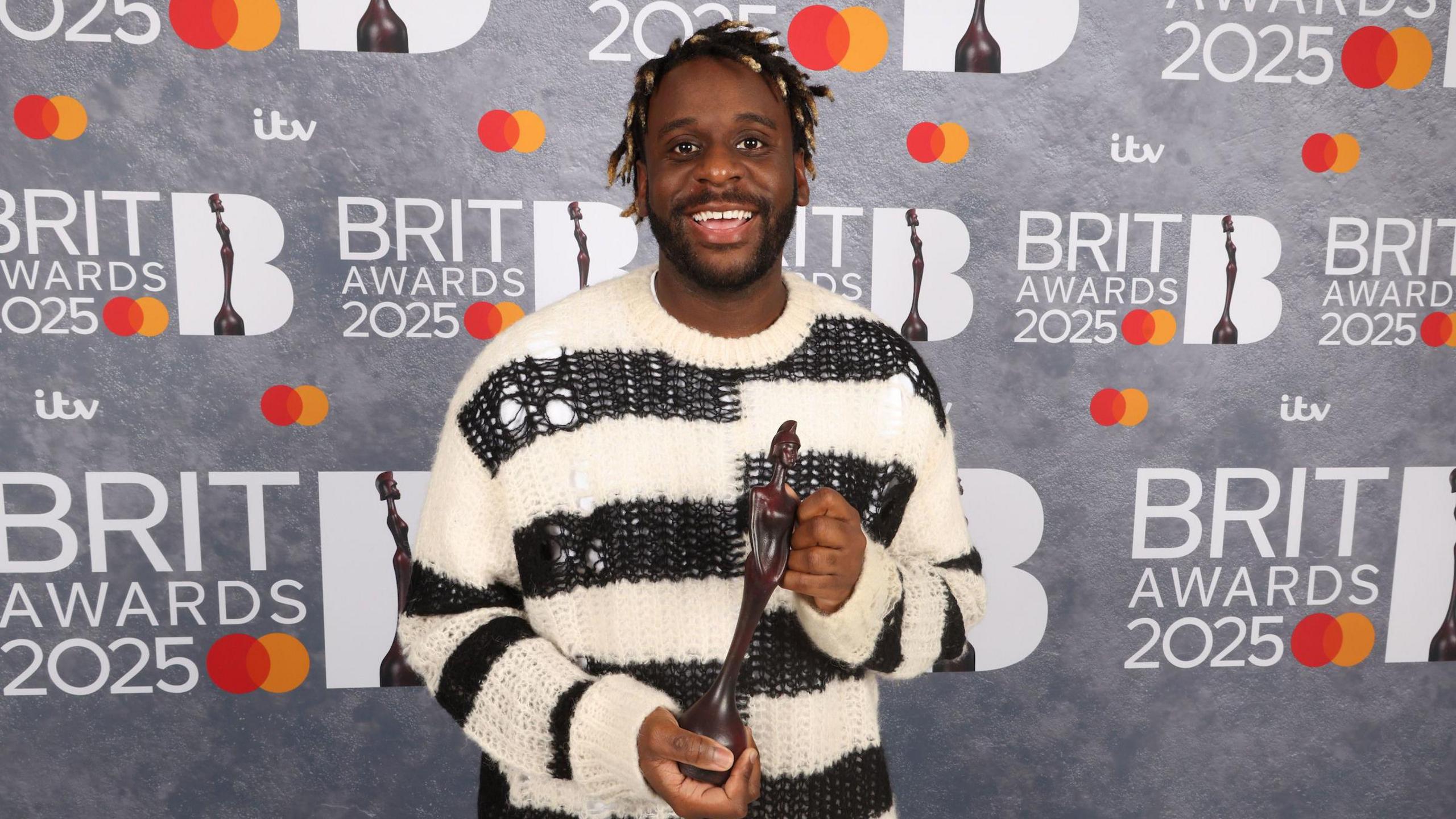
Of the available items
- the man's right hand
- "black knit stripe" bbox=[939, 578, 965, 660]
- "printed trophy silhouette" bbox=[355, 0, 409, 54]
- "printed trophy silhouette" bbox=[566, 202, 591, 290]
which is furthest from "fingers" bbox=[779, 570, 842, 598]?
"printed trophy silhouette" bbox=[355, 0, 409, 54]

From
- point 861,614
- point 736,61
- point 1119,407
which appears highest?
point 736,61

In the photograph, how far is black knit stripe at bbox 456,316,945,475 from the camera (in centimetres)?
98

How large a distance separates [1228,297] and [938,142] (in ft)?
1.98

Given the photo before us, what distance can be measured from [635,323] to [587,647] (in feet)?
0.97

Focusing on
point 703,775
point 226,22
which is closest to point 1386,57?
point 703,775

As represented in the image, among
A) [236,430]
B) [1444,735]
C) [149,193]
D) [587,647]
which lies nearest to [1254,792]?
[1444,735]

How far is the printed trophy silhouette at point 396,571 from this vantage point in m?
1.93

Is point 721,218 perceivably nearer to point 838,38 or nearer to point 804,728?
point 804,728

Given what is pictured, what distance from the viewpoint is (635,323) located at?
1.01 meters

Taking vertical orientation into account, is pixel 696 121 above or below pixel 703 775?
above

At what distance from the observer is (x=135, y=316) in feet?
6.02

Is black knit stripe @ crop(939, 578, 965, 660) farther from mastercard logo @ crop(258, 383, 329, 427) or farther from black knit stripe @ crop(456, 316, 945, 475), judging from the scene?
mastercard logo @ crop(258, 383, 329, 427)

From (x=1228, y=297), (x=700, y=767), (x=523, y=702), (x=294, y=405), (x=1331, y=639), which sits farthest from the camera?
(x=1331, y=639)

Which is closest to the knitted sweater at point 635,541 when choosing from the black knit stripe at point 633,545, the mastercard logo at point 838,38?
the black knit stripe at point 633,545
